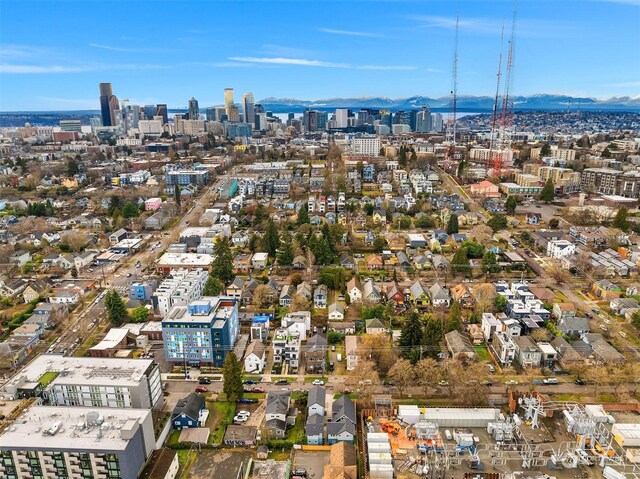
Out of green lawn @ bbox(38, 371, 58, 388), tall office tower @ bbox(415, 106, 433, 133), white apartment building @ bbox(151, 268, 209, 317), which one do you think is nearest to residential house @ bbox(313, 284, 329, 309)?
white apartment building @ bbox(151, 268, 209, 317)

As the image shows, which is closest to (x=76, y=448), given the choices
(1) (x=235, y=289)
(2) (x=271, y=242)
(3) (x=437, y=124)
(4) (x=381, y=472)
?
(4) (x=381, y=472)

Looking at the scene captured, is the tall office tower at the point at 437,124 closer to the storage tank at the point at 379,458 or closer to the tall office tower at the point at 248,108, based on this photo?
the tall office tower at the point at 248,108

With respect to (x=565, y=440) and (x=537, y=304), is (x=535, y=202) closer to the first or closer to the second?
(x=537, y=304)

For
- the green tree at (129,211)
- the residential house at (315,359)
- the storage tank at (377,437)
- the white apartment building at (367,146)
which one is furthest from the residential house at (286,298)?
the white apartment building at (367,146)

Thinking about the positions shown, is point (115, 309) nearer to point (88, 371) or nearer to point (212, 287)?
point (212, 287)

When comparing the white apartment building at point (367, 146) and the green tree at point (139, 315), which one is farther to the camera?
the white apartment building at point (367, 146)

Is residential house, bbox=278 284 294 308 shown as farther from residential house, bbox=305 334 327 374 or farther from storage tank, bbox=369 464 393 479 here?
storage tank, bbox=369 464 393 479
